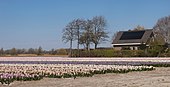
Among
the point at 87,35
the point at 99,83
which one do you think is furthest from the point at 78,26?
the point at 99,83

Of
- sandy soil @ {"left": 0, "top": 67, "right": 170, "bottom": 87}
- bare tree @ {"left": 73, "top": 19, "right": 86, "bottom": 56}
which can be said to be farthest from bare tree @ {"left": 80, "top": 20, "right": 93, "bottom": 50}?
sandy soil @ {"left": 0, "top": 67, "right": 170, "bottom": 87}

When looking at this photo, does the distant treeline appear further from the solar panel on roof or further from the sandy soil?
the sandy soil

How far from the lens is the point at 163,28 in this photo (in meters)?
91.0

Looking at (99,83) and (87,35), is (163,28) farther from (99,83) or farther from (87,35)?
(99,83)

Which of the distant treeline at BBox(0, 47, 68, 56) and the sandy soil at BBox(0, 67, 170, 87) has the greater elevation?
the distant treeline at BBox(0, 47, 68, 56)

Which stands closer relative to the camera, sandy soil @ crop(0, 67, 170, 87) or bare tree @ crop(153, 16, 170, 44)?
sandy soil @ crop(0, 67, 170, 87)

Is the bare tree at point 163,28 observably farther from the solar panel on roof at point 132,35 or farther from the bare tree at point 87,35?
the bare tree at point 87,35

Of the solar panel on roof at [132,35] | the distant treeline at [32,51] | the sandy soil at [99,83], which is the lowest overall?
the sandy soil at [99,83]

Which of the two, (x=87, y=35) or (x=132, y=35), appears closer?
(x=87, y=35)

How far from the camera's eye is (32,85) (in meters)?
13.4

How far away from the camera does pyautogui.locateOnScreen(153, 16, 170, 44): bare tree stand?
88.8 metres

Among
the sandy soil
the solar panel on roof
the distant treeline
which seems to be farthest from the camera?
the solar panel on roof

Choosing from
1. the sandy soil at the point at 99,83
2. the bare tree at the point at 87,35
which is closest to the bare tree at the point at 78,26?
the bare tree at the point at 87,35

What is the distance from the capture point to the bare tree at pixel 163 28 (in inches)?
3497
